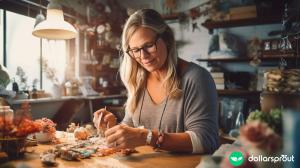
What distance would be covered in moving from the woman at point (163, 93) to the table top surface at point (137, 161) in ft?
0.17

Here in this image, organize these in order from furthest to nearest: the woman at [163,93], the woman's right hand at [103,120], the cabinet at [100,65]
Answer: the cabinet at [100,65]
the woman's right hand at [103,120]
the woman at [163,93]

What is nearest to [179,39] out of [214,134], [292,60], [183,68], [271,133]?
[292,60]

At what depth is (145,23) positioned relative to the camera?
1448 mm

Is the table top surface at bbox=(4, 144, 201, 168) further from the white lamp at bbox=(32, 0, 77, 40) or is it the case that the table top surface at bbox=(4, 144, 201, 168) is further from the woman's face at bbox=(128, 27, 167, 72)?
the white lamp at bbox=(32, 0, 77, 40)

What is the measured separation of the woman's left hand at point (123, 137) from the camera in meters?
1.07

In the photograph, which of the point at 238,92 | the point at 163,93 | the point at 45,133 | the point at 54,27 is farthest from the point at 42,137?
the point at 238,92

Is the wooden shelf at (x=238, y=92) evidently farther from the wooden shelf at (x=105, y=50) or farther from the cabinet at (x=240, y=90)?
the wooden shelf at (x=105, y=50)

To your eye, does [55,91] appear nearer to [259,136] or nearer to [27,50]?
[27,50]

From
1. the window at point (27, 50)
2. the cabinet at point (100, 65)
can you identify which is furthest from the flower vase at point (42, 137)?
the cabinet at point (100, 65)

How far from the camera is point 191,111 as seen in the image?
136 cm

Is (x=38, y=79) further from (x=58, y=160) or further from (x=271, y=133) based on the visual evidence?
(x=271, y=133)

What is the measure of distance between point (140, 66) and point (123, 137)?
70 centimetres

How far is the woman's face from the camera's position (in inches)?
57.2

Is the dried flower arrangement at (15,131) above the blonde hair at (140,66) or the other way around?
the other way around
